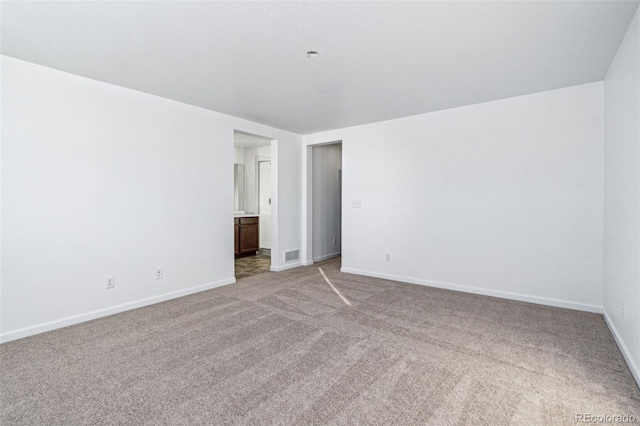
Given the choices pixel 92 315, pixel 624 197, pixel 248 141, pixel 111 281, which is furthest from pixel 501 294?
pixel 248 141

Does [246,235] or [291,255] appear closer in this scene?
[291,255]

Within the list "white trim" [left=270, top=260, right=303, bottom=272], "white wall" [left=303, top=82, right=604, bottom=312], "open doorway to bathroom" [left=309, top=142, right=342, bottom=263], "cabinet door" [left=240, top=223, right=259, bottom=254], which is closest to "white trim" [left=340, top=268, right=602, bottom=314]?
"white wall" [left=303, top=82, right=604, bottom=312]

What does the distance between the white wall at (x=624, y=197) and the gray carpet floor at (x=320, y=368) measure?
30cm

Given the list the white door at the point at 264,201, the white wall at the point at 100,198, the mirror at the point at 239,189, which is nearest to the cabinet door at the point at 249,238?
the white door at the point at 264,201

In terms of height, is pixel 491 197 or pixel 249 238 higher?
pixel 491 197

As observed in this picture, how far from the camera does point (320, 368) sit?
2.17 meters

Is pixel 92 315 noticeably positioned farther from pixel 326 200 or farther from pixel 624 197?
pixel 624 197

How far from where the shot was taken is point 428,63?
2.77 metres

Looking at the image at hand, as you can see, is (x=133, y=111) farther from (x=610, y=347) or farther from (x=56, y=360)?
(x=610, y=347)

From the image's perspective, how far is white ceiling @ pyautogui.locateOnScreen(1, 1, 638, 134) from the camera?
2.01m

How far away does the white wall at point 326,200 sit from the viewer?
612 cm

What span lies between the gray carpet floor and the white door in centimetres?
396

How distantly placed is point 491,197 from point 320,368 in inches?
119

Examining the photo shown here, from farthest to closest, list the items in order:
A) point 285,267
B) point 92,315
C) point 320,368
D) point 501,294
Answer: point 285,267
point 501,294
point 92,315
point 320,368
